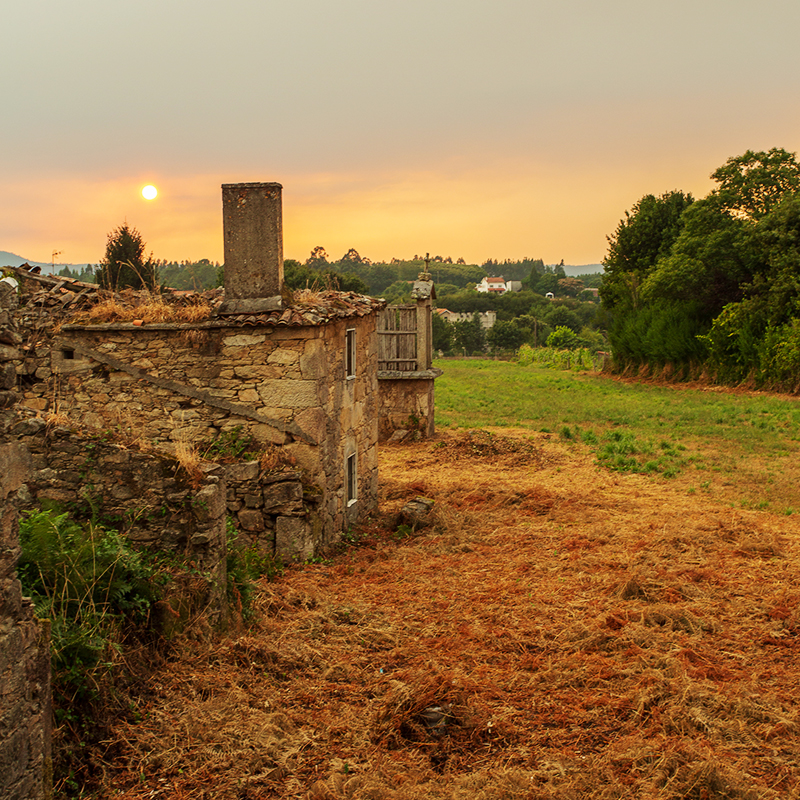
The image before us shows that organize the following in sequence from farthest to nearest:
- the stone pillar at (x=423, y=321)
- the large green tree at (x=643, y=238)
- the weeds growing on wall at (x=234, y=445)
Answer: the large green tree at (x=643, y=238)
the stone pillar at (x=423, y=321)
the weeds growing on wall at (x=234, y=445)

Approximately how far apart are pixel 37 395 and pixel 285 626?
624cm

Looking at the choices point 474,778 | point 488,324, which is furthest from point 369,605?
point 488,324

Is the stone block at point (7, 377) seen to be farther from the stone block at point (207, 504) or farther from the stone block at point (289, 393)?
the stone block at point (289, 393)

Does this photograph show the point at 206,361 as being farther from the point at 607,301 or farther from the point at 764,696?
the point at 607,301

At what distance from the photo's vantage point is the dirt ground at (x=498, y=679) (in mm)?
5316

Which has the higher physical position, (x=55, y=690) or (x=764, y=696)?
(x=55, y=690)

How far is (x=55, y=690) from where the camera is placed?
5.13 m

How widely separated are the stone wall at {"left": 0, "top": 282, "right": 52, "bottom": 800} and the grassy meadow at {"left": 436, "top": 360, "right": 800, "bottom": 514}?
12.7 meters

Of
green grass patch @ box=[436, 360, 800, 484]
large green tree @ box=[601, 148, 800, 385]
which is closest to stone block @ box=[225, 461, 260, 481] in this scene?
green grass patch @ box=[436, 360, 800, 484]

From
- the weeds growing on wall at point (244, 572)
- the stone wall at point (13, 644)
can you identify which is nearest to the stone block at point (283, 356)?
the weeds growing on wall at point (244, 572)

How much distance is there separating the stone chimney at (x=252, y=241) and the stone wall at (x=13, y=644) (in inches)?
264

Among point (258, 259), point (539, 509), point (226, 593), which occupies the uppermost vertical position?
point (258, 259)

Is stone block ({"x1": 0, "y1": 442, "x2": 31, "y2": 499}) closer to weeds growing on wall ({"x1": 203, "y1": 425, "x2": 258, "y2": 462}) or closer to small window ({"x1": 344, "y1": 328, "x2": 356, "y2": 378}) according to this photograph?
weeds growing on wall ({"x1": 203, "y1": 425, "x2": 258, "y2": 462})

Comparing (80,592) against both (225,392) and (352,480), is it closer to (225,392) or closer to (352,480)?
(225,392)
